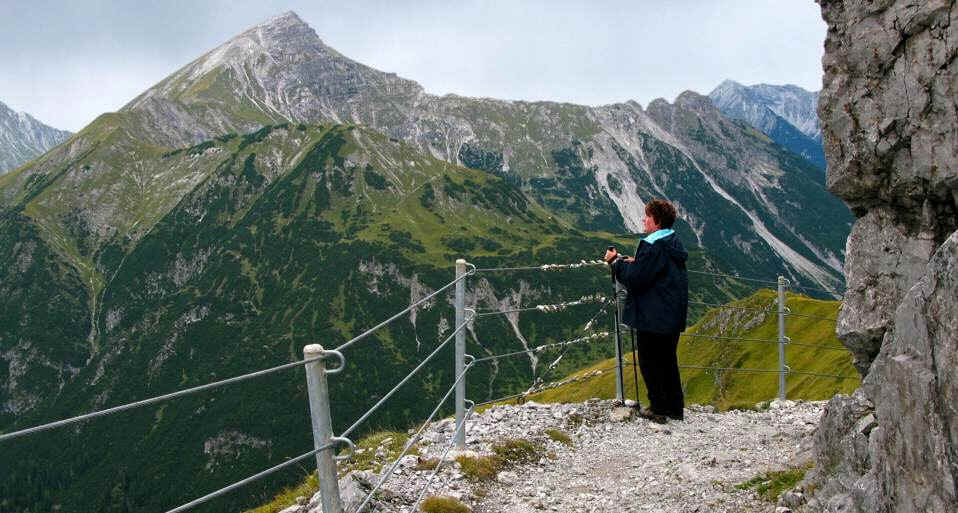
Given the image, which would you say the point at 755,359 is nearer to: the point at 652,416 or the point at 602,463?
the point at 652,416

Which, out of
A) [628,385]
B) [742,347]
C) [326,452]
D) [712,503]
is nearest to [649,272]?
[712,503]

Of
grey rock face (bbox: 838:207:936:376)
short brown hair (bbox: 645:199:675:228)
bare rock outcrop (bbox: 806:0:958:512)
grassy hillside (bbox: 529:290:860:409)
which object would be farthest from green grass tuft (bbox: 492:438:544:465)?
grassy hillside (bbox: 529:290:860:409)

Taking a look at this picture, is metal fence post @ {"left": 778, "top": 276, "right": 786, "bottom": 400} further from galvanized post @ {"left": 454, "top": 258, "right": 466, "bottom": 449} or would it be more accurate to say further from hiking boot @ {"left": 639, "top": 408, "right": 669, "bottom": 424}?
galvanized post @ {"left": 454, "top": 258, "right": 466, "bottom": 449}

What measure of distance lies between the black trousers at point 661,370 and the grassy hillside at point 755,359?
32447 mm

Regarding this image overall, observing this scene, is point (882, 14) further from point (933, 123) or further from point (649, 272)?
point (649, 272)

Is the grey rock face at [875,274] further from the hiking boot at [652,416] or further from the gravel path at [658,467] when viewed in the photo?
the hiking boot at [652,416]

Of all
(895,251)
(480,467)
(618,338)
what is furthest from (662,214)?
(480,467)

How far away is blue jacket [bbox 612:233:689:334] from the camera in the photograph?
10.8m

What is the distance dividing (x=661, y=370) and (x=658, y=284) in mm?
1821

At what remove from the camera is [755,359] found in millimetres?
90000

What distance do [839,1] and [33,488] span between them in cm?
25285

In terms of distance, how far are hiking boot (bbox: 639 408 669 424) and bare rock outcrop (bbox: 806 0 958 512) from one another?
4649 mm

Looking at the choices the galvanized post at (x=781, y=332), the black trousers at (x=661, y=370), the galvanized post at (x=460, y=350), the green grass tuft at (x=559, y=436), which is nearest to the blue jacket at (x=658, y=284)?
the black trousers at (x=661, y=370)

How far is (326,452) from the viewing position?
183 inches
